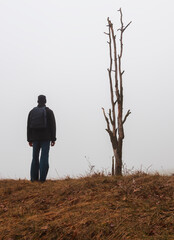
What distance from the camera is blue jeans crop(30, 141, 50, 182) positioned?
26.2ft

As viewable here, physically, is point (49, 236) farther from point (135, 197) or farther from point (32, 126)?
point (32, 126)

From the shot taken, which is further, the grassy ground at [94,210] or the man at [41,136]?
the man at [41,136]

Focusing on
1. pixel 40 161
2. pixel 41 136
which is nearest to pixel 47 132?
pixel 41 136

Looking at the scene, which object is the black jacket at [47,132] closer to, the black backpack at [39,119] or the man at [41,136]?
the man at [41,136]

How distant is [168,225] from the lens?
4.47 meters

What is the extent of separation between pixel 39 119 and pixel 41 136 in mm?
473

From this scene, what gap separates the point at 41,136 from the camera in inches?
317

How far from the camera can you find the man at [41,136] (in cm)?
802

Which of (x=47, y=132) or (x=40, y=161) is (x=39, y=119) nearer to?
(x=47, y=132)

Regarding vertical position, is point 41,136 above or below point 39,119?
below

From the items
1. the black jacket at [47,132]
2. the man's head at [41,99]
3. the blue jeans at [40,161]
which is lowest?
the blue jeans at [40,161]

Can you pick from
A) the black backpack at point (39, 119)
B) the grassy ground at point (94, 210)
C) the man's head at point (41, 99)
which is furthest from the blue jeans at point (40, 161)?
the man's head at point (41, 99)

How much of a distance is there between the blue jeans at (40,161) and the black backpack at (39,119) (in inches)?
18.6

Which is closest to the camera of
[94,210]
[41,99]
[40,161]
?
[94,210]
